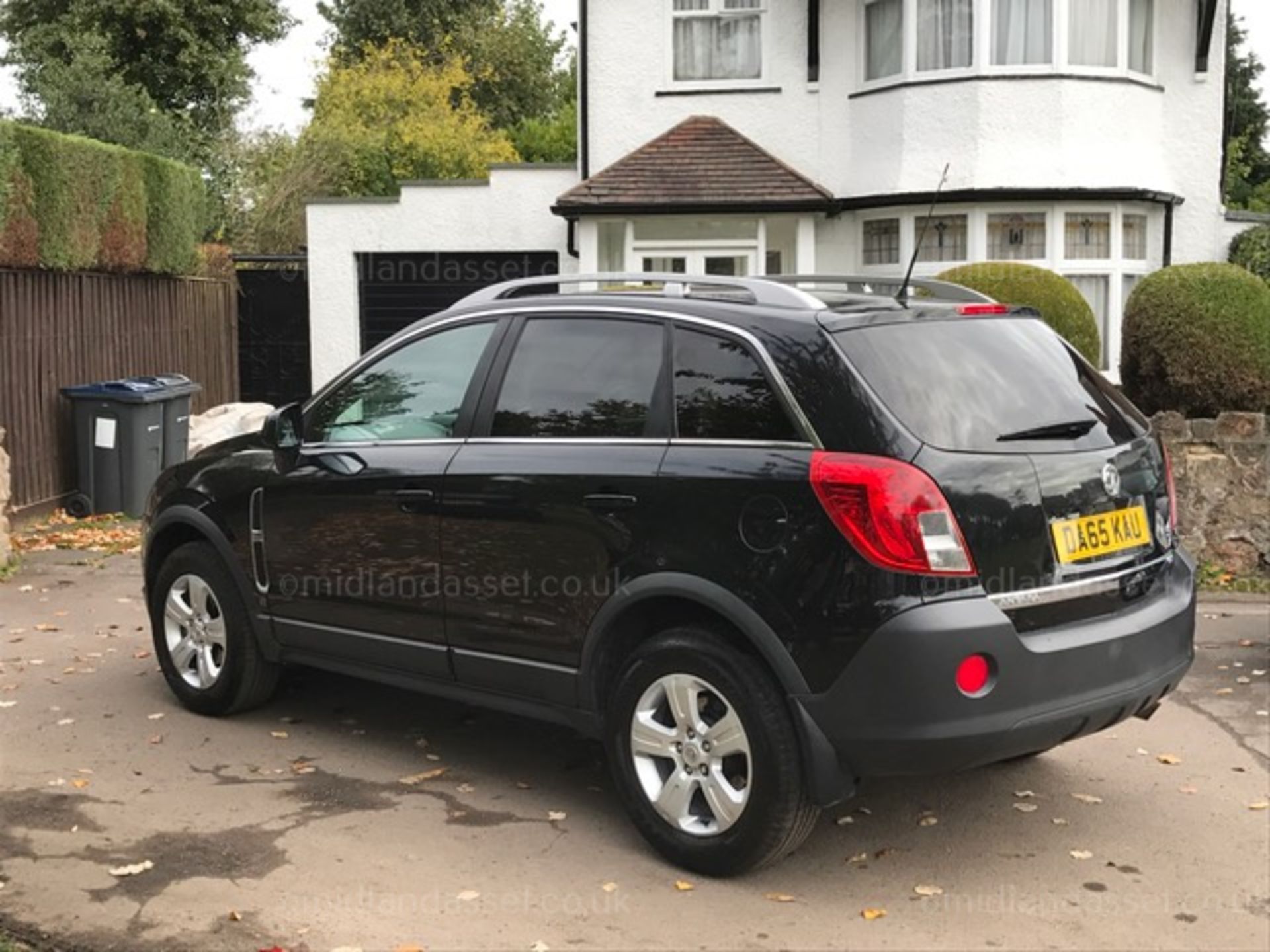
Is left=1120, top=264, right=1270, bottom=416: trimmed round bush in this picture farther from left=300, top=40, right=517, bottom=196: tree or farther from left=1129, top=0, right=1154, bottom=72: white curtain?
left=300, top=40, right=517, bottom=196: tree

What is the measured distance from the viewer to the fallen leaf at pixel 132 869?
15.0 ft

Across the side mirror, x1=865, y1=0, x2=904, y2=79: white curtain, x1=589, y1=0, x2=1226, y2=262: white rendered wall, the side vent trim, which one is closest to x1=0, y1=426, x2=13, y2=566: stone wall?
the side vent trim

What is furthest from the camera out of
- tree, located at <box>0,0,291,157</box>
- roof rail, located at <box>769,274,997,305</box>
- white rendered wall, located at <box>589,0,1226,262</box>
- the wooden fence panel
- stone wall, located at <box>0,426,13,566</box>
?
tree, located at <box>0,0,291,157</box>

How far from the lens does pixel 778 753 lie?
4312mm

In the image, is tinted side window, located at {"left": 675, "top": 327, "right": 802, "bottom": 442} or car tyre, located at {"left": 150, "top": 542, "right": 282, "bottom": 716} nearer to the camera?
tinted side window, located at {"left": 675, "top": 327, "right": 802, "bottom": 442}

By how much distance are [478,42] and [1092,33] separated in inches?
1237

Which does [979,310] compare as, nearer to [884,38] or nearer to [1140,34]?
[884,38]

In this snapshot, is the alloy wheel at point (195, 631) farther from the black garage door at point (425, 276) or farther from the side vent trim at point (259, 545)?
the black garage door at point (425, 276)

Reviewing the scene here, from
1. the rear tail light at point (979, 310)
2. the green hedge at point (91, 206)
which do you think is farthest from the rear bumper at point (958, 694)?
the green hedge at point (91, 206)

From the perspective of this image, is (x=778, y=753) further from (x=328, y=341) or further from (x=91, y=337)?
(x=328, y=341)

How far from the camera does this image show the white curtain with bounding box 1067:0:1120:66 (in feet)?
Answer: 52.5

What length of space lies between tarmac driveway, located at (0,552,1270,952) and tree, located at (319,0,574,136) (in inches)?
1582

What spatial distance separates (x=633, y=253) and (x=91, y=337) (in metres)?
6.31

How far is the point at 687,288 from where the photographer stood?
5.09 meters
